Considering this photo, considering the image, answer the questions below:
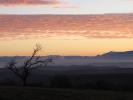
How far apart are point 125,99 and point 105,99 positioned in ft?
5.52

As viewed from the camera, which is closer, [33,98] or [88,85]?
[33,98]

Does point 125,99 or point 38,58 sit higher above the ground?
point 38,58

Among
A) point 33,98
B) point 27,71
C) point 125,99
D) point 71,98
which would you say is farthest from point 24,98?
point 27,71

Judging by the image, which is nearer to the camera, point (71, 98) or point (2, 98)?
point (2, 98)

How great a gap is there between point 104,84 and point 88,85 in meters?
3.14

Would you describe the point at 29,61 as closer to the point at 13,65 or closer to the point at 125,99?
the point at 13,65

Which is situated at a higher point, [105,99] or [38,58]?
[38,58]

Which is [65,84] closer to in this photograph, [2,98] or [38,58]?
[38,58]

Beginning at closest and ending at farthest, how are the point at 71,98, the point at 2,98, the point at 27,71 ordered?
1. the point at 2,98
2. the point at 71,98
3. the point at 27,71

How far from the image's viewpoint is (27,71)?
77.8 metres

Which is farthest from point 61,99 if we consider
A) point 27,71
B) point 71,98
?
point 27,71

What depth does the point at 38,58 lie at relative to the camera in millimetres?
79625

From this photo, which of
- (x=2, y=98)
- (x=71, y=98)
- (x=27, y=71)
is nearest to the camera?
(x=2, y=98)

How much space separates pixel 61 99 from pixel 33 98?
2.34m
